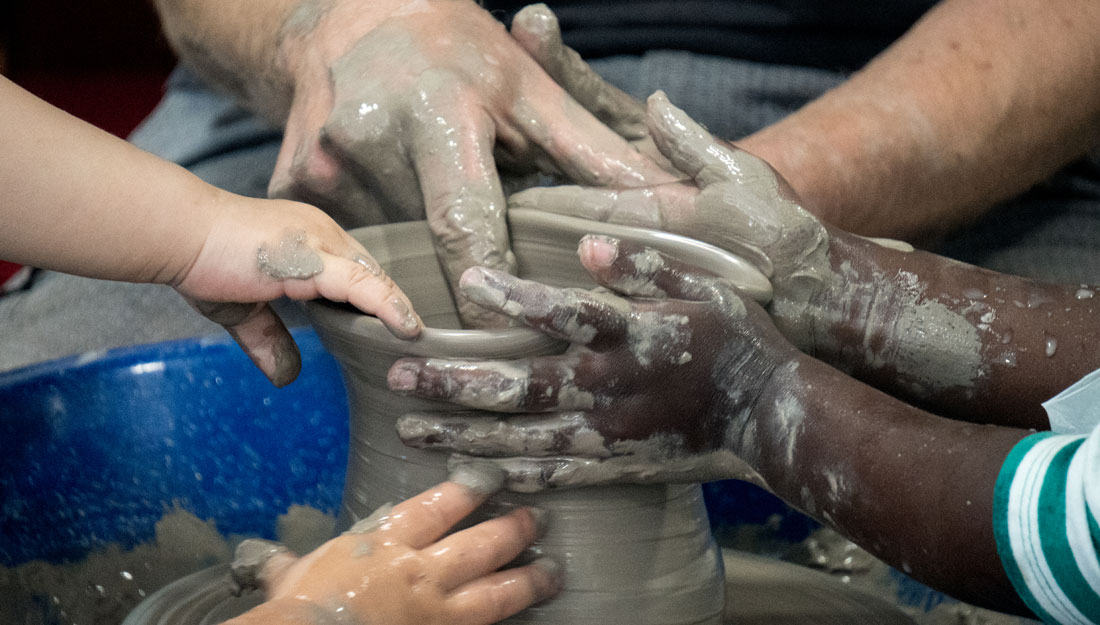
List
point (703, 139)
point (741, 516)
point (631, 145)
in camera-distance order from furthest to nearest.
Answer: point (741, 516)
point (631, 145)
point (703, 139)

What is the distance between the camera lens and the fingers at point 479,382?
0.68 m

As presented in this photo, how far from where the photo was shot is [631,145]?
0.95 metres

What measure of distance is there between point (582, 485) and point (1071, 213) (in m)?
0.93

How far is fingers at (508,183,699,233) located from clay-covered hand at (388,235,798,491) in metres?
0.14

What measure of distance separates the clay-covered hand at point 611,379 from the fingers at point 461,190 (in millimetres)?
137

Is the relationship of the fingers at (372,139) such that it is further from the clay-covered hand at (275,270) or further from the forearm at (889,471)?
the forearm at (889,471)

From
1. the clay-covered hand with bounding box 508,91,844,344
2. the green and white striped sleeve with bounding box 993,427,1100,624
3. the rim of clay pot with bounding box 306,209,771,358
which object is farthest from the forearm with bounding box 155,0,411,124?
the green and white striped sleeve with bounding box 993,427,1100,624

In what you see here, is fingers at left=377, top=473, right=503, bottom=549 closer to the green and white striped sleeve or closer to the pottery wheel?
the pottery wheel

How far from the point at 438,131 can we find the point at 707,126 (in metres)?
0.59

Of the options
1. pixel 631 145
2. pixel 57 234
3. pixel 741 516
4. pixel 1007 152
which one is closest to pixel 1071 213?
pixel 1007 152

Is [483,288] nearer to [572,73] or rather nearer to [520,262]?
[520,262]

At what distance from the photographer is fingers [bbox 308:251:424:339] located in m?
0.68

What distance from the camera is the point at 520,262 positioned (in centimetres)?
88

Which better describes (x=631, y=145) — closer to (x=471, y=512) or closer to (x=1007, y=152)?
(x=471, y=512)
